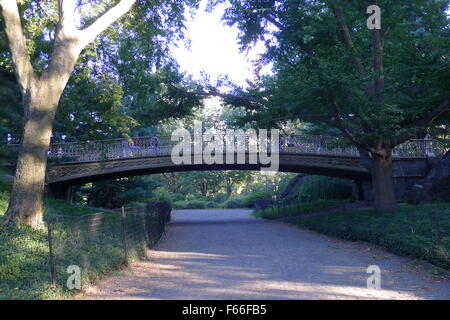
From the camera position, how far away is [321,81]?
13.4m

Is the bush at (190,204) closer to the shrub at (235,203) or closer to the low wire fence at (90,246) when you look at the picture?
the shrub at (235,203)

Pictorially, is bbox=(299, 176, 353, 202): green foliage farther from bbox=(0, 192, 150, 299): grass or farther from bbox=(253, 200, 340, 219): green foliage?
bbox=(0, 192, 150, 299): grass

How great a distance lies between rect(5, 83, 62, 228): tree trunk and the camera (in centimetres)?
1064

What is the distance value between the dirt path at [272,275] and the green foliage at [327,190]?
19.4 meters

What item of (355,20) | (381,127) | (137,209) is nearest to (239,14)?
(355,20)

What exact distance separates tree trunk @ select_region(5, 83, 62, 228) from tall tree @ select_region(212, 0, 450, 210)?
7.58m

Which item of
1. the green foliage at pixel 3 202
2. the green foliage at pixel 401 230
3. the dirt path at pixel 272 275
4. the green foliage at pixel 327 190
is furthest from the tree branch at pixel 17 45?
the green foliage at pixel 327 190

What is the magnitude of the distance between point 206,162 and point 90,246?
63.4 feet

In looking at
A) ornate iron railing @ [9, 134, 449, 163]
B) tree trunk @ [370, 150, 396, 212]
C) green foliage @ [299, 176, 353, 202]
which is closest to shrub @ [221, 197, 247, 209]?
green foliage @ [299, 176, 353, 202]

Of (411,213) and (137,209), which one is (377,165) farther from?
(137,209)

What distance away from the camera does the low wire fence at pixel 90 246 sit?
7508 mm

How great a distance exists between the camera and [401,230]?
12539mm

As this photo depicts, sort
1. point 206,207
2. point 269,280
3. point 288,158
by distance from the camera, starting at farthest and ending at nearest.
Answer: point 206,207
point 288,158
point 269,280

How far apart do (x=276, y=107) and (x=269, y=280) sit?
901cm
